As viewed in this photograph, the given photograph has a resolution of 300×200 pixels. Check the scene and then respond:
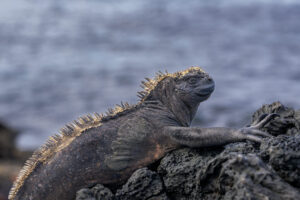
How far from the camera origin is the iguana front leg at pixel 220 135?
15.6 ft

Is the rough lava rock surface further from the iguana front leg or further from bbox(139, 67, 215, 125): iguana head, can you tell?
bbox(139, 67, 215, 125): iguana head

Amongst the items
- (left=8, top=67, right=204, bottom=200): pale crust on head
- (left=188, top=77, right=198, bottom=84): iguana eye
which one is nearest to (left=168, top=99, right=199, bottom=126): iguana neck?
(left=188, top=77, right=198, bottom=84): iguana eye

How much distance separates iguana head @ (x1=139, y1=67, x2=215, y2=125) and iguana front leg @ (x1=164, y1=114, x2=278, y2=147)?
0.66 meters

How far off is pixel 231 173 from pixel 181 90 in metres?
1.80

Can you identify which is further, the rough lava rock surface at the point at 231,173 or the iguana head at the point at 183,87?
the iguana head at the point at 183,87

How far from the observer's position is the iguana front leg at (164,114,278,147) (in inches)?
187

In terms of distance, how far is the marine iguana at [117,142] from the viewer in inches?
197

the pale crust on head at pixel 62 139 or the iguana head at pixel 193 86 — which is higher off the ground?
the iguana head at pixel 193 86

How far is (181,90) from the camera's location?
219 inches

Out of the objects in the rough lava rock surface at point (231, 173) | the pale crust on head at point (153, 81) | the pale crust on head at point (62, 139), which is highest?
the pale crust on head at point (153, 81)

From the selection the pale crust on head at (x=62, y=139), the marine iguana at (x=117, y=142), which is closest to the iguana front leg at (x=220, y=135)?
the marine iguana at (x=117, y=142)

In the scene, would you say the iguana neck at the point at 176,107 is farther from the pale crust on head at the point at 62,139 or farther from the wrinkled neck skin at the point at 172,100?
the pale crust on head at the point at 62,139

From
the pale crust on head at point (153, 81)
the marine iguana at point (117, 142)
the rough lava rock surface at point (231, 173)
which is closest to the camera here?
the rough lava rock surface at point (231, 173)

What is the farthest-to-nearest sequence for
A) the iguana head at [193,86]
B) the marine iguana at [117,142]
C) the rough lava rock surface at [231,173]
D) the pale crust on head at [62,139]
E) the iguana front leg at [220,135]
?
the iguana head at [193,86] → the pale crust on head at [62,139] → the marine iguana at [117,142] → the iguana front leg at [220,135] → the rough lava rock surface at [231,173]
